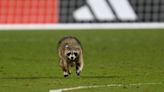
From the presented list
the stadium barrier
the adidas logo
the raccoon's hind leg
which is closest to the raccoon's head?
the raccoon's hind leg

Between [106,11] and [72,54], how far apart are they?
2270 cm

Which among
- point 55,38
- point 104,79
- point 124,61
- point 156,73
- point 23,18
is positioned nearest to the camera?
point 104,79

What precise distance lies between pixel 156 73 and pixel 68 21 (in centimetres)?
2089

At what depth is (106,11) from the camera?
40656 mm

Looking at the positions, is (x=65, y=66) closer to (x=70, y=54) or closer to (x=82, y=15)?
(x=70, y=54)

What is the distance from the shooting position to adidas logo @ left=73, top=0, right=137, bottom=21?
40.5 metres

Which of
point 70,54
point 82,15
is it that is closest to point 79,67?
point 70,54

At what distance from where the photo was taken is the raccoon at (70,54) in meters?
18.2

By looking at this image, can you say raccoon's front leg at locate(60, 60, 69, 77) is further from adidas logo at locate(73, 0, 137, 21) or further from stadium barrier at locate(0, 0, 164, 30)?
adidas logo at locate(73, 0, 137, 21)

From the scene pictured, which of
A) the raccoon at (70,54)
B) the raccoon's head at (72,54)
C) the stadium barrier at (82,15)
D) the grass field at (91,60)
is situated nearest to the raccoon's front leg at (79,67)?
the raccoon at (70,54)

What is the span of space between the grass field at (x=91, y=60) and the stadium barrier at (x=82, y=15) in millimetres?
792

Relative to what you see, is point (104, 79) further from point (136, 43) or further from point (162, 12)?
point (162, 12)

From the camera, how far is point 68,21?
41094mm

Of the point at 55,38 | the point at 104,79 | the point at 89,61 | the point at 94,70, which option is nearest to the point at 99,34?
the point at 55,38
